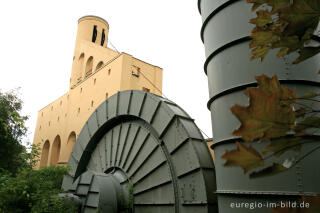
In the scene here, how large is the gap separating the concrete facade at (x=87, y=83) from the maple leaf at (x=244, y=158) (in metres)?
10.2

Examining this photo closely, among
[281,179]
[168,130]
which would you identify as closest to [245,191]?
[281,179]

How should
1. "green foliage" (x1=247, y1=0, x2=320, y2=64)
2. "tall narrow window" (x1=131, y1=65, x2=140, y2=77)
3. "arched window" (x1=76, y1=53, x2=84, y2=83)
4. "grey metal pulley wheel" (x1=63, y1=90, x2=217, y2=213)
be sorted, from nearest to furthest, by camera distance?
"green foliage" (x1=247, y1=0, x2=320, y2=64) < "grey metal pulley wheel" (x1=63, y1=90, x2=217, y2=213) < "tall narrow window" (x1=131, y1=65, x2=140, y2=77) < "arched window" (x1=76, y1=53, x2=84, y2=83)

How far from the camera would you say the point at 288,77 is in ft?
11.5

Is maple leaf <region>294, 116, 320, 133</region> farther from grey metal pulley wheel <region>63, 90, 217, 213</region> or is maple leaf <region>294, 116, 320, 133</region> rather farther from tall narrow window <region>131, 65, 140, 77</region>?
tall narrow window <region>131, 65, 140, 77</region>

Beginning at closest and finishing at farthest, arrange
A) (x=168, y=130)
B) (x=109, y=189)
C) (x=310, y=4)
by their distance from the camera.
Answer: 1. (x=310, y=4)
2. (x=168, y=130)
3. (x=109, y=189)

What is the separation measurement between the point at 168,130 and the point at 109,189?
2.54 m

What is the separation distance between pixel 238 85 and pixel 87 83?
16.1 metres

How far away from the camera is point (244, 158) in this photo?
80 cm

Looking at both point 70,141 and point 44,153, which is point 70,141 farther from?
point 44,153

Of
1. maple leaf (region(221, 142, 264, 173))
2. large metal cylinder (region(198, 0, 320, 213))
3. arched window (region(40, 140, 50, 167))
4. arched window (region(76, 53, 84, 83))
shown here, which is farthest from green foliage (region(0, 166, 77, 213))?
arched window (region(40, 140, 50, 167))

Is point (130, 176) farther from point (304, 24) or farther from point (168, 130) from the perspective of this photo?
point (304, 24)

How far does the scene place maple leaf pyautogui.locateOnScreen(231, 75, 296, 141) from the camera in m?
0.80

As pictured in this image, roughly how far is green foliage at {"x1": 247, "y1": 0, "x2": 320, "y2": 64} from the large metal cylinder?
2.34 metres

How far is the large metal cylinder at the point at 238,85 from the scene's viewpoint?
307 cm
